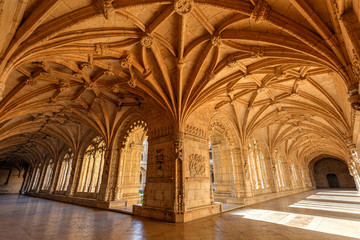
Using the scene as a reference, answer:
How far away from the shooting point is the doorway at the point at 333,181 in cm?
3164

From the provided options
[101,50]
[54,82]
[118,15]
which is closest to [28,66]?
[54,82]

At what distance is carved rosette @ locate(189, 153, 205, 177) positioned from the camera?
7.89 meters

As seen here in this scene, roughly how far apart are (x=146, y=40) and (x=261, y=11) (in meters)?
3.72

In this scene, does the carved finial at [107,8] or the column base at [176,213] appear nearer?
the carved finial at [107,8]

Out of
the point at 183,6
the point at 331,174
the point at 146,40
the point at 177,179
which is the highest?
the point at 183,6

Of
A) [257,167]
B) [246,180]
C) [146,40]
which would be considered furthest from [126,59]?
[257,167]

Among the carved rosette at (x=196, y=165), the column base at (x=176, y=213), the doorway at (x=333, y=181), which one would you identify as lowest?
the column base at (x=176, y=213)

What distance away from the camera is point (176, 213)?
21.5 ft

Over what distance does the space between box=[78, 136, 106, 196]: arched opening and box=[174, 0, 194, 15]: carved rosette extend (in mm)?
11296

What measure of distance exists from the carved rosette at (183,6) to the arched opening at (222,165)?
7.09 meters

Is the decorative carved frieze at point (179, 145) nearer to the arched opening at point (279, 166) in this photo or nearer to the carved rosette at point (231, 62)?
→ the carved rosette at point (231, 62)

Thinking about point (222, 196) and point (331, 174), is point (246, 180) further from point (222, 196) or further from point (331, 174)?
point (331, 174)

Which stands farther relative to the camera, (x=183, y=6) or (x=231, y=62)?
(x=231, y=62)

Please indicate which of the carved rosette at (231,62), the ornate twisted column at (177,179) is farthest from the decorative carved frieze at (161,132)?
the carved rosette at (231,62)
